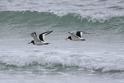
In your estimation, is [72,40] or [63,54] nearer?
[63,54]

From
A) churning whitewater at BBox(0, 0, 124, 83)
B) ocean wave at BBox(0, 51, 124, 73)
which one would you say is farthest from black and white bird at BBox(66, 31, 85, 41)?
ocean wave at BBox(0, 51, 124, 73)

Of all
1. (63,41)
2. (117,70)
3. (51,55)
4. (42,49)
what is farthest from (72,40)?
(117,70)

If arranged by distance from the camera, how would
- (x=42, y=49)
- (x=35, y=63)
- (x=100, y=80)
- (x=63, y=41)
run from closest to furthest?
1. (x=100, y=80)
2. (x=35, y=63)
3. (x=42, y=49)
4. (x=63, y=41)

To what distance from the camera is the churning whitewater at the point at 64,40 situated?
473 inches

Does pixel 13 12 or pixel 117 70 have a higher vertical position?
pixel 13 12

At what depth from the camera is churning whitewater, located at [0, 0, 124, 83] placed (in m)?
12.0

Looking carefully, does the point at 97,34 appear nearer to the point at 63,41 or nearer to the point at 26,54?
the point at 63,41

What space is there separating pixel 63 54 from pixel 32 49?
4.62 feet

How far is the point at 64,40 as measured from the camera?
16.0m

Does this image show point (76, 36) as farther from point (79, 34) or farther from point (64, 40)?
point (64, 40)

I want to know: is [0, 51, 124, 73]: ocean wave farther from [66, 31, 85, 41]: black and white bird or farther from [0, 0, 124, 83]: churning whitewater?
[66, 31, 85, 41]: black and white bird

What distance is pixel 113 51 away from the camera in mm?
13242

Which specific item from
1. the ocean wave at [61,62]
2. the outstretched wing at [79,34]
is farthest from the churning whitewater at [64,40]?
the outstretched wing at [79,34]

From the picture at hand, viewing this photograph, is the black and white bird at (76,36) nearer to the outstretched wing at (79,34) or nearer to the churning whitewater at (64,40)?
the outstretched wing at (79,34)
